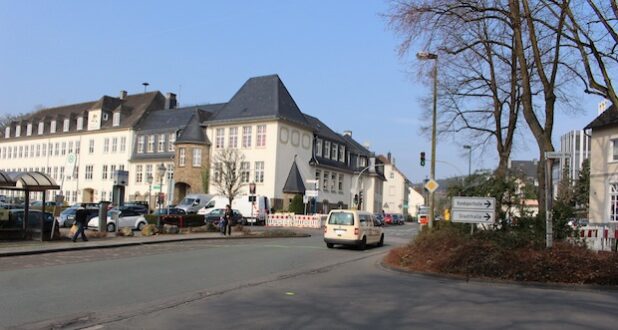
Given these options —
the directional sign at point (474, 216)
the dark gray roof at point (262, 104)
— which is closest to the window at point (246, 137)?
the dark gray roof at point (262, 104)

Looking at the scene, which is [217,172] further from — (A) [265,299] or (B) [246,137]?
(A) [265,299]

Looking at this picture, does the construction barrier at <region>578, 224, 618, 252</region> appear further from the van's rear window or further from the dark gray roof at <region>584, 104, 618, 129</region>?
the dark gray roof at <region>584, 104, 618, 129</region>

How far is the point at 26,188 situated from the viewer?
23406 millimetres

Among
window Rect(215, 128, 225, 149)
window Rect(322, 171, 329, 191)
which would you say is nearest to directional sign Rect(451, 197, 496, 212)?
window Rect(215, 128, 225, 149)

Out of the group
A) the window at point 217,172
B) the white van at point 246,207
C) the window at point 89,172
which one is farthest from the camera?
the window at point 89,172

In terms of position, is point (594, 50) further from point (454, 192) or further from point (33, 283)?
point (33, 283)

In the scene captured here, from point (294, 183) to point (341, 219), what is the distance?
33327 millimetres

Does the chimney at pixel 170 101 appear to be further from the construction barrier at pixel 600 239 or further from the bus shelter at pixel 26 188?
the construction barrier at pixel 600 239

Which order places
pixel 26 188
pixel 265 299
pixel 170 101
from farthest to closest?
pixel 170 101
pixel 26 188
pixel 265 299

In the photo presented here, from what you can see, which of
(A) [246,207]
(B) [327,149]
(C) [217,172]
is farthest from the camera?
(B) [327,149]

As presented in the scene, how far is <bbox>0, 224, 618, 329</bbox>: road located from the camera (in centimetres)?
853

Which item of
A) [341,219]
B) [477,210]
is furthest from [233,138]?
[477,210]

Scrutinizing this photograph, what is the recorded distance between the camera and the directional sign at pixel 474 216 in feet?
56.8

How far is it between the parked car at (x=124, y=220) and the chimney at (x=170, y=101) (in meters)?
41.2
